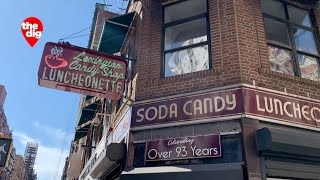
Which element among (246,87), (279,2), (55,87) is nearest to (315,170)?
(246,87)

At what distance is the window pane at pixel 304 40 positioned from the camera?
7871mm

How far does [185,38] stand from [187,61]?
750 mm

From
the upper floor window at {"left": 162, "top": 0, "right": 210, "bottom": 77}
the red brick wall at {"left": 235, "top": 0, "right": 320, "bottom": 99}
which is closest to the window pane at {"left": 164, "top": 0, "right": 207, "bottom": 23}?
the upper floor window at {"left": 162, "top": 0, "right": 210, "bottom": 77}

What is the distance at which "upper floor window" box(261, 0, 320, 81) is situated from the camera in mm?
7352

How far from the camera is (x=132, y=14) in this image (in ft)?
29.6

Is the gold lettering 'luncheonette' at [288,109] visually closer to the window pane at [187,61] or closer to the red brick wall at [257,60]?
the red brick wall at [257,60]

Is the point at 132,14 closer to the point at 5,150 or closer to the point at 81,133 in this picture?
the point at 5,150

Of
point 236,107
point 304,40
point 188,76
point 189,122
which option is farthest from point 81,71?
point 304,40

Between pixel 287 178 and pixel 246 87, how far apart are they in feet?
6.19

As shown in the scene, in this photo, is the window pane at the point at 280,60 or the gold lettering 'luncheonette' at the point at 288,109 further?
the window pane at the point at 280,60

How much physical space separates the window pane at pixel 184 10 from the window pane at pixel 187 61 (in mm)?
1113

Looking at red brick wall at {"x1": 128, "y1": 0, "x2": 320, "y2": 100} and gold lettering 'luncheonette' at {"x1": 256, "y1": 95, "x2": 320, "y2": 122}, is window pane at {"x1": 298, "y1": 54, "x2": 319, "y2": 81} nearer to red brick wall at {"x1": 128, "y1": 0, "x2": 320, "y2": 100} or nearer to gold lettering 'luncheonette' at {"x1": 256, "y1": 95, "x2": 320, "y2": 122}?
red brick wall at {"x1": 128, "y1": 0, "x2": 320, "y2": 100}

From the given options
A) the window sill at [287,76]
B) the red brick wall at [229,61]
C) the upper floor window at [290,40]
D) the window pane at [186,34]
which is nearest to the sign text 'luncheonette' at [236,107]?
the red brick wall at [229,61]

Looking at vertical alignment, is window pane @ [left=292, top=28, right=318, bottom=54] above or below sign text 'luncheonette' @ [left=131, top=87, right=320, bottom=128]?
Answer: above
